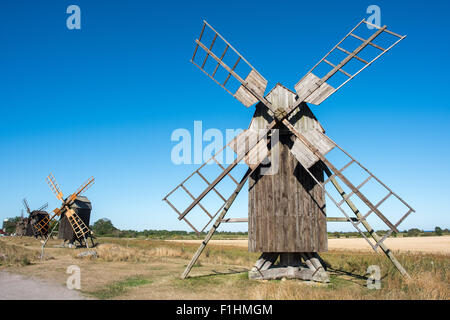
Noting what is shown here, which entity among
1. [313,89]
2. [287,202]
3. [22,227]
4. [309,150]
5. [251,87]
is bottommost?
[22,227]

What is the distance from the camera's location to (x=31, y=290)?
28.9 feet

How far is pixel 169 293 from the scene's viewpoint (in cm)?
818

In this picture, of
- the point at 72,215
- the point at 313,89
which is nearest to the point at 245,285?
the point at 313,89

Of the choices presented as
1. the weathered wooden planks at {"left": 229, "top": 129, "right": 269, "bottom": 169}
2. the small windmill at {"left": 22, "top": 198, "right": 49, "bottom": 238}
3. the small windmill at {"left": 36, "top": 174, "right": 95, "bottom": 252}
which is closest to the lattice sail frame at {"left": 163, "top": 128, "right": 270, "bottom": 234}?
the weathered wooden planks at {"left": 229, "top": 129, "right": 269, "bottom": 169}

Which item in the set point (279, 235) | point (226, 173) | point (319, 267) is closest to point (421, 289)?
point (319, 267)

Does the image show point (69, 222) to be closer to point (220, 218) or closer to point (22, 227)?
point (220, 218)

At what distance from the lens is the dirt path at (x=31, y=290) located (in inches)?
309

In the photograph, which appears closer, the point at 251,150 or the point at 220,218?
the point at 220,218

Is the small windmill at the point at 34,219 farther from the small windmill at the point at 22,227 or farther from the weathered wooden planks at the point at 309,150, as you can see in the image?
the weathered wooden planks at the point at 309,150

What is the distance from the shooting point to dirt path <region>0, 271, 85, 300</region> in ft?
25.7

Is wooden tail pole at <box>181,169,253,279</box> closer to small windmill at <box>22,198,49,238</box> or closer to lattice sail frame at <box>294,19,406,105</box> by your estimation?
lattice sail frame at <box>294,19,406,105</box>
